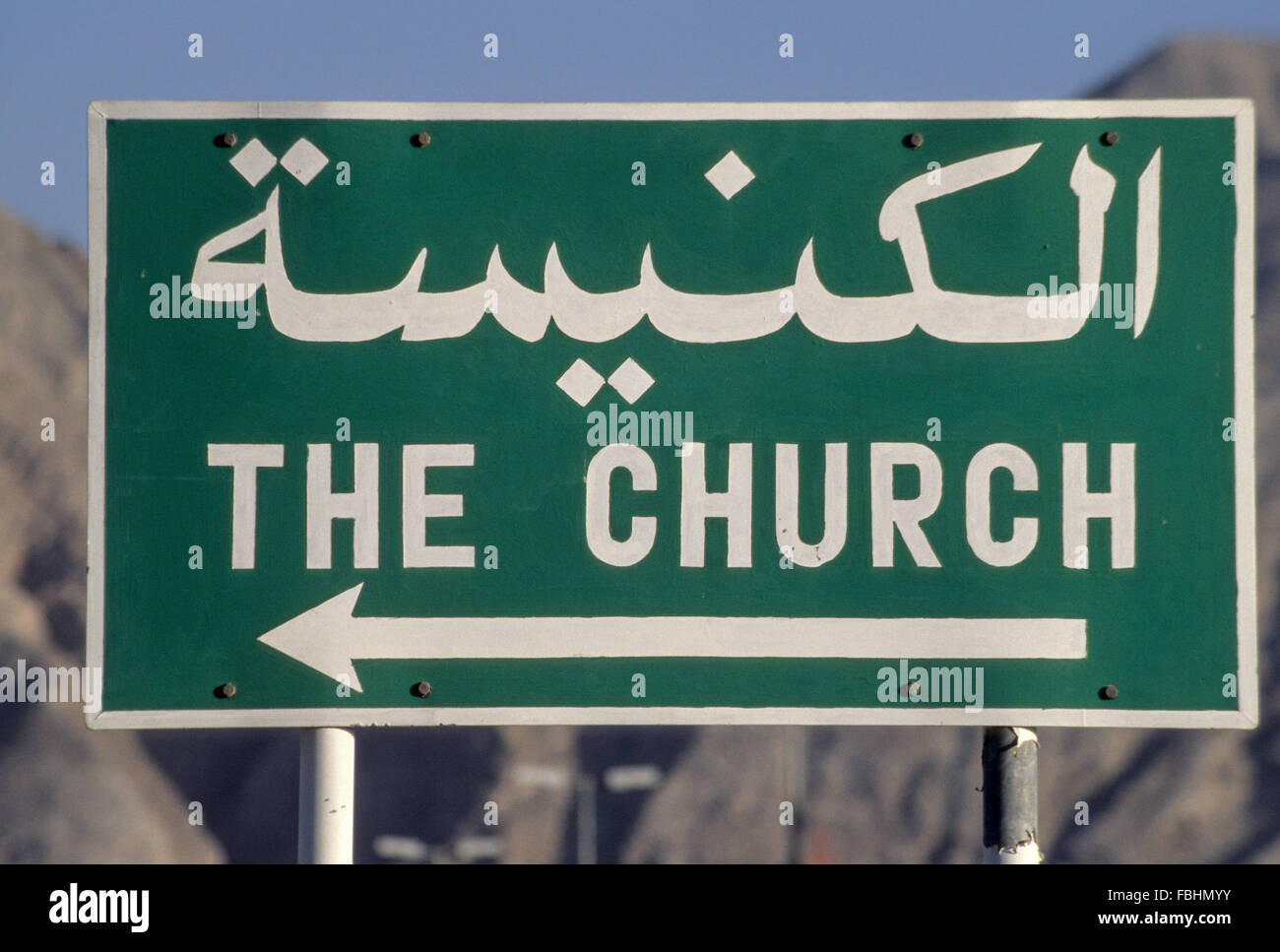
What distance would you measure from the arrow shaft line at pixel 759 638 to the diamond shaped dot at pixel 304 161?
1122mm

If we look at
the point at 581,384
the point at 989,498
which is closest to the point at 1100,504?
the point at 989,498

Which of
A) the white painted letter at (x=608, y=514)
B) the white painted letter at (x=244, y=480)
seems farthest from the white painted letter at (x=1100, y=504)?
the white painted letter at (x=244, y=480)

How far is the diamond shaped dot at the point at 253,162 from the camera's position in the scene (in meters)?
4.22

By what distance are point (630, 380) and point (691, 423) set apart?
0.18m

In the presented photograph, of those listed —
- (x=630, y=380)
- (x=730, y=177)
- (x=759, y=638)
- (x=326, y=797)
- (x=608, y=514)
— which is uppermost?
(x=730, y=177)

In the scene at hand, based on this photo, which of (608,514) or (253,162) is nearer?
(608,514)

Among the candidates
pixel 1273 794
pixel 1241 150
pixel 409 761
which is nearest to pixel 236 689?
pixel 1241 150

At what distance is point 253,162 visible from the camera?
13.9ft

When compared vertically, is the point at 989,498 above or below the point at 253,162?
below

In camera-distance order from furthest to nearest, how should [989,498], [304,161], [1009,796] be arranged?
[304,161], [989,498], [1009,796]

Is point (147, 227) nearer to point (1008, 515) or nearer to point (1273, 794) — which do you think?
point (1008, 515)

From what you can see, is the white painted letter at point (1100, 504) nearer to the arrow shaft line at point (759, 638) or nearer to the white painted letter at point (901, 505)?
the arrow shaft line at point (759, 638)

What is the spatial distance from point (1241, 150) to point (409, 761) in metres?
66.4

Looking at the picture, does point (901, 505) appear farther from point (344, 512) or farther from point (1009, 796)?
point (344, 512)
